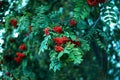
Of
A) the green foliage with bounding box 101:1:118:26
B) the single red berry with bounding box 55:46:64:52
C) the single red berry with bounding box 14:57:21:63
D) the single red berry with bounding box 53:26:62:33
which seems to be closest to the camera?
the single red berry with bounding box 55:46:64:52

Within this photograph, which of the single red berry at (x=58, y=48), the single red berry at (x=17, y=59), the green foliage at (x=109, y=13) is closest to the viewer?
the single red berry at (x=58, y=48)

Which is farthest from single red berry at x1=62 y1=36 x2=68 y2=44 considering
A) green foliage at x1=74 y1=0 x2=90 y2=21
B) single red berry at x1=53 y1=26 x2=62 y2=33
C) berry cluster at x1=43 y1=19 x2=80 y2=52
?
green foliage at x1=74 y1=0 x2=90 y2=21

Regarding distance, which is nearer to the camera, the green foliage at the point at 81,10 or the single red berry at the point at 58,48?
the single red berry at the point at 58,48

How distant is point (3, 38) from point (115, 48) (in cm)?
144

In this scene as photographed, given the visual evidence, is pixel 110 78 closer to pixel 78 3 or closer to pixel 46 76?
pixel 46 76

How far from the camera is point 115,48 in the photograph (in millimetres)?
4199

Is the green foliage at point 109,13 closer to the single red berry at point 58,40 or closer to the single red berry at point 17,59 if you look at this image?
the single red berry at point 58,40

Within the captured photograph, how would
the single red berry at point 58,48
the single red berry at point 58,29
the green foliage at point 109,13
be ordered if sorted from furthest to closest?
the green foliage at point 109,13
the single red berry at point 58,29
the single red berry at point 58,48

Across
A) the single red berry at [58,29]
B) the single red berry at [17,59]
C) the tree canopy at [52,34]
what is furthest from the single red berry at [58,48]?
the single red berry at [17,59]

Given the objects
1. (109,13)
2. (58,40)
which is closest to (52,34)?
(58,40)

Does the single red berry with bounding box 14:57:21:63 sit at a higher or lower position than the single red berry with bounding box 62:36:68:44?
higher

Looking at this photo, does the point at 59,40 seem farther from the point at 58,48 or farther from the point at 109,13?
the point at 109,13

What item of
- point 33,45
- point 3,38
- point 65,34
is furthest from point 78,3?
point 3,38

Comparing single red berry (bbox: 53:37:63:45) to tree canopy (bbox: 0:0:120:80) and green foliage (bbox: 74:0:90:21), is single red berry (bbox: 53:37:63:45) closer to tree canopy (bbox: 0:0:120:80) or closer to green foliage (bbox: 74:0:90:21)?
tree canopy (bbox: 0:0:120:80)
